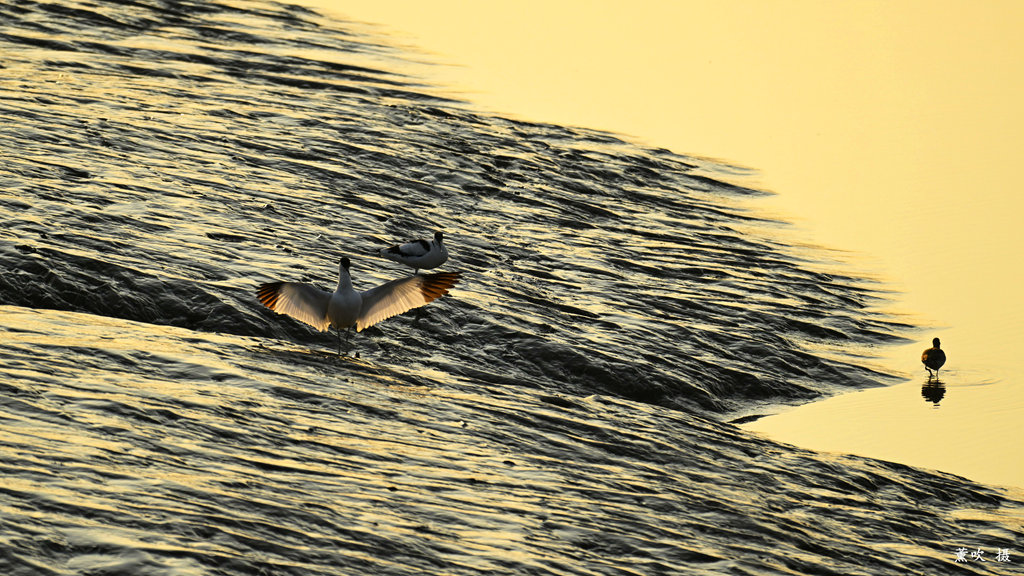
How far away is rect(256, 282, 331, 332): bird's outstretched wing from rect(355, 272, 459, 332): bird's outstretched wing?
1.25ft

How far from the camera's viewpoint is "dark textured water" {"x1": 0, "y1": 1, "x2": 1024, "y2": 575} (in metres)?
9.23

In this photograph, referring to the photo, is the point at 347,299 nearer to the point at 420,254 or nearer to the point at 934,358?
the point at 420,254

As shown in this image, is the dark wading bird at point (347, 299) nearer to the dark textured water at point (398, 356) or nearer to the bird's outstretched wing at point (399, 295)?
the bird's outstretched wing at point (399, 295)

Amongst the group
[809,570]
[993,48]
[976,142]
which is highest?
[993,48]

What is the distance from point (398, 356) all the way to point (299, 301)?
1.14 metres

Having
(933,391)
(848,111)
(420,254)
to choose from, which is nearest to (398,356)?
(420,254)

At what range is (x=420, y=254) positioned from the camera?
615 inches

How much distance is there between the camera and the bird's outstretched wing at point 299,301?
12.9 meters

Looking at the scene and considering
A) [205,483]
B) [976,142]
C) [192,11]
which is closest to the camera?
[205,483]

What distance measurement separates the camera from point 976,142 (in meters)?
26.1

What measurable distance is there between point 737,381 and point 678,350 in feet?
2.34

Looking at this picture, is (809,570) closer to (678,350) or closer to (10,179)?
(678,350)

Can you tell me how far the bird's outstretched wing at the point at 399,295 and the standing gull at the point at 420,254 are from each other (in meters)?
2.11

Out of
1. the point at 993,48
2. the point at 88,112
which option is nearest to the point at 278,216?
the point at 88,112
